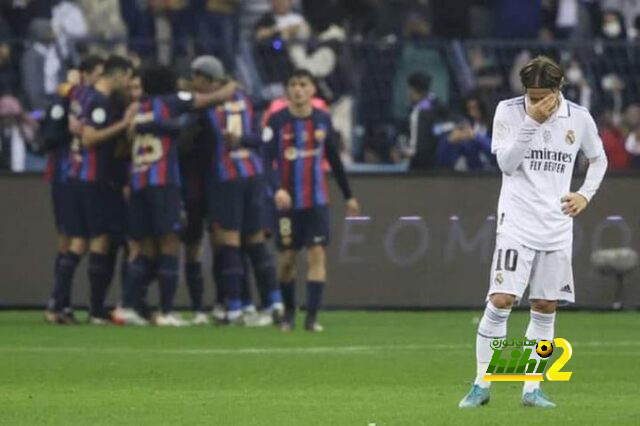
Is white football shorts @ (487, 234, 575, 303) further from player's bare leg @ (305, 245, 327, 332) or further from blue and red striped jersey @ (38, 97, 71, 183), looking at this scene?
blue and red striped jersey @ (38, 97, 71, 183)

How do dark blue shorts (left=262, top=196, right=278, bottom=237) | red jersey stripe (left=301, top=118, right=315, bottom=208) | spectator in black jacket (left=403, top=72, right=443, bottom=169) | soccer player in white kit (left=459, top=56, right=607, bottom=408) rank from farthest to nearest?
spectator in black jacket (left=403, top=72, right=443, bottom=169) → dark blue shorts (left=262, top=196, right=278, bottom=237) → red jersey stripe (left=301, top=118, right=315, bottom=208) → soccer player in white kit (left=459, top=56, right=607, bottom=408)

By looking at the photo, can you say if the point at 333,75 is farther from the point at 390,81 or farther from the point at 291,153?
the point at 291,153

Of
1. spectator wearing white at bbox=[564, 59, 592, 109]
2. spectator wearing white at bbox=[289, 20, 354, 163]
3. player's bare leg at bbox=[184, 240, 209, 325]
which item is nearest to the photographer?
player's bare leg at bbox=[184, 240, 209, 325]

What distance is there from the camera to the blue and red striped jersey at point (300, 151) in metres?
17.8

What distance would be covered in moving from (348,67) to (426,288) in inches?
114

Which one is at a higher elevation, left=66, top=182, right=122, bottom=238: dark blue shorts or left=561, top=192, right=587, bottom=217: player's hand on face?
left=561, top=192, right=587, bottom=217: player's hand on face

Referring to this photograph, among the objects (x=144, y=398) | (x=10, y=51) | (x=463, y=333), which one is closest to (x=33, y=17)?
(x=10, y=51)

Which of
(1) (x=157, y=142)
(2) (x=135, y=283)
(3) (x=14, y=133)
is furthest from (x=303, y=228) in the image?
(3) (x=14, y=133)

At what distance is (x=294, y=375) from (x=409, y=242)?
7.26m

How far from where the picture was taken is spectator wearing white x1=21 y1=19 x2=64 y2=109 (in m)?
22.1

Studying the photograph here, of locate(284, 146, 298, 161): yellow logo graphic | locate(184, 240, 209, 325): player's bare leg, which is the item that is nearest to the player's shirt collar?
locate(284, 146, 298, 161): yellow logo graphic

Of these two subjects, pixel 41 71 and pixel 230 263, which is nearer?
pixel 230 263

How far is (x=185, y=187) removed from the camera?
1911cm

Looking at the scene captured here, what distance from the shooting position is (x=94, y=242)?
1905cm
